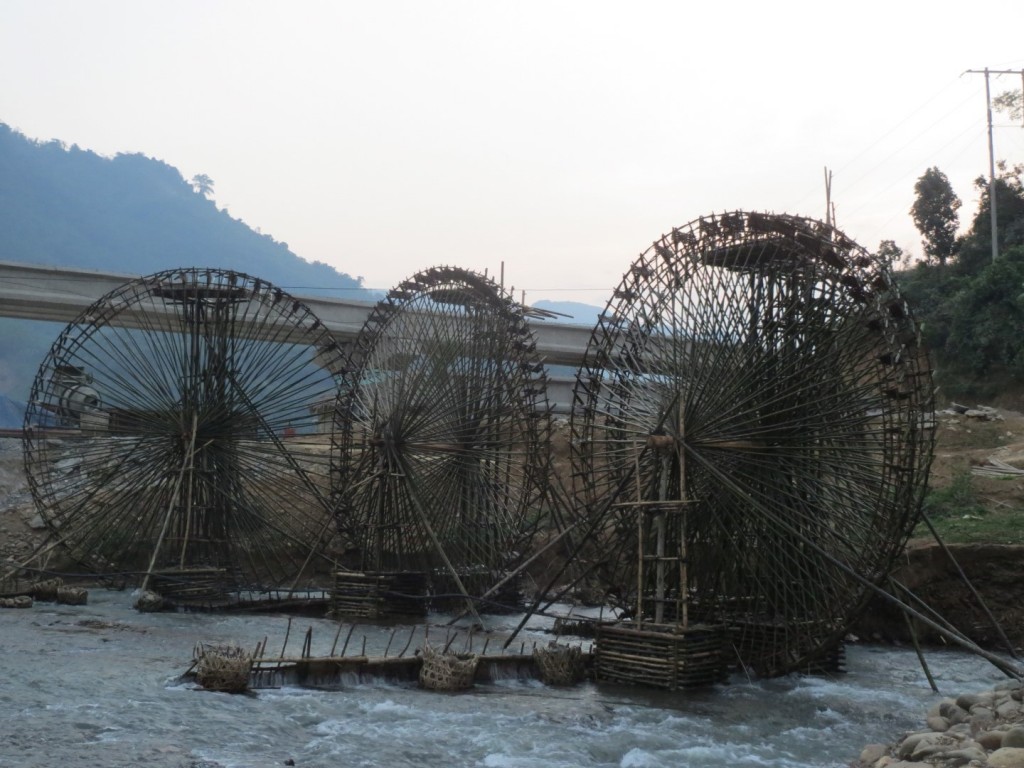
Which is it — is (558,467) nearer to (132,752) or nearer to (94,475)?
(94,475)

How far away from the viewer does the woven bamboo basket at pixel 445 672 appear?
15.4m

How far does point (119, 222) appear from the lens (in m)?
158

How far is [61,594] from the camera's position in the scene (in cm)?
2227

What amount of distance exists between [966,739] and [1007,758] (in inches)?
58.0

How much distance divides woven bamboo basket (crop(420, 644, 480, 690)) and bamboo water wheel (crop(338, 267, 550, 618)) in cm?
694

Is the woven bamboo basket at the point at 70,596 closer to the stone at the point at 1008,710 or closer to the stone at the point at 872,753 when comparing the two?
the stone at the point at 872,753

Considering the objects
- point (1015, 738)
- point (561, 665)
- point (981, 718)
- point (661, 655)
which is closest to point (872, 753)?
point (981, 718)

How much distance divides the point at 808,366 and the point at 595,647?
212 inches

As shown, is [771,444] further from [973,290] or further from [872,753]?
[973,290]

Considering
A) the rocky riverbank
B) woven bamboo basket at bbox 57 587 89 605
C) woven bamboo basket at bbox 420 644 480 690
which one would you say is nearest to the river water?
woven bamboo basket at bbox 420 644 480 690

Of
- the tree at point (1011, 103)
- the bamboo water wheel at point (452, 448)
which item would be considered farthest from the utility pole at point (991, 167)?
the bamboo water wheel at point (452, 448)

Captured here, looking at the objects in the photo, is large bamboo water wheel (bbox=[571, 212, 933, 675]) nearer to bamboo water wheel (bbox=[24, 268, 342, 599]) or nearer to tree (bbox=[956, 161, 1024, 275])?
bamboo water wheel (bbox=[24, 268, 342, 599])

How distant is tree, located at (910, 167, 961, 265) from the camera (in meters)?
45.1

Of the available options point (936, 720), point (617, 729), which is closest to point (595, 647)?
point (617, 729)
